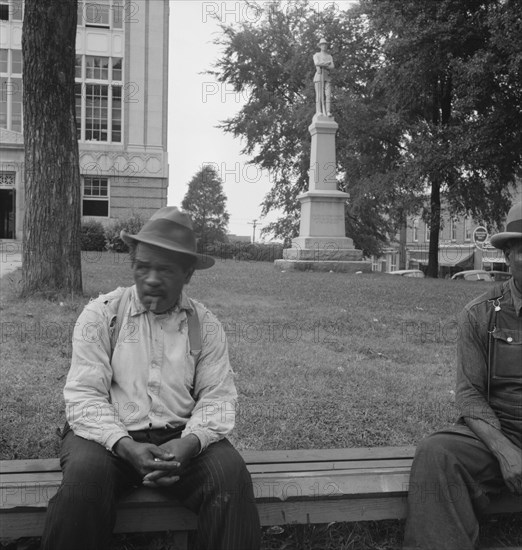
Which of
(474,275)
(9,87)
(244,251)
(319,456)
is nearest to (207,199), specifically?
(9,87)

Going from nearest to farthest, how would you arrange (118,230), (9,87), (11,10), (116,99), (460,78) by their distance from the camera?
(460,78) < (118,230) < (11,10) < (9,87) < (116,99)

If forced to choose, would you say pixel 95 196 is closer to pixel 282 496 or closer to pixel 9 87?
pixel 9 87

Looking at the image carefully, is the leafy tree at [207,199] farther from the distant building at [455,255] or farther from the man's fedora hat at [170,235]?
the man's fedora hat at [170,235]

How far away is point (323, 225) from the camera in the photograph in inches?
734

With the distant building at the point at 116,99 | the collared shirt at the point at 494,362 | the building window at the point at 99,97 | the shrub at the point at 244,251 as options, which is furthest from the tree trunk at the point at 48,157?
the building window at the point at 99,97

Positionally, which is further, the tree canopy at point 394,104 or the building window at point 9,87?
the building window at point 9,87

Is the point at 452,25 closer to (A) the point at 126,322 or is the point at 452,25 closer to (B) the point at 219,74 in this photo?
(A) the point at 126,322

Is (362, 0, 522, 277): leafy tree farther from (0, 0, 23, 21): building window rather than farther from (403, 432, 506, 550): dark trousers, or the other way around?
(0, 0, 23, 21): building window

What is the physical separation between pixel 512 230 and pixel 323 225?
51.0 ft

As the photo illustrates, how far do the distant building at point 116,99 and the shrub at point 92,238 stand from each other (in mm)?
4110

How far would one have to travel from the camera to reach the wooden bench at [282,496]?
9.37 ft

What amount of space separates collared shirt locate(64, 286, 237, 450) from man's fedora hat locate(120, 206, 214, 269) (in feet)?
0.86

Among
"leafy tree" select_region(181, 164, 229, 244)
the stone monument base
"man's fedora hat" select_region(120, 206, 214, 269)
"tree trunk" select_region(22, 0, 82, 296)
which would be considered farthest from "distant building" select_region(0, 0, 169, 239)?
"man's fedora hat" select_region(120, 206, 214, 269)

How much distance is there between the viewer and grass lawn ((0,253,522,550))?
3.89 metres
